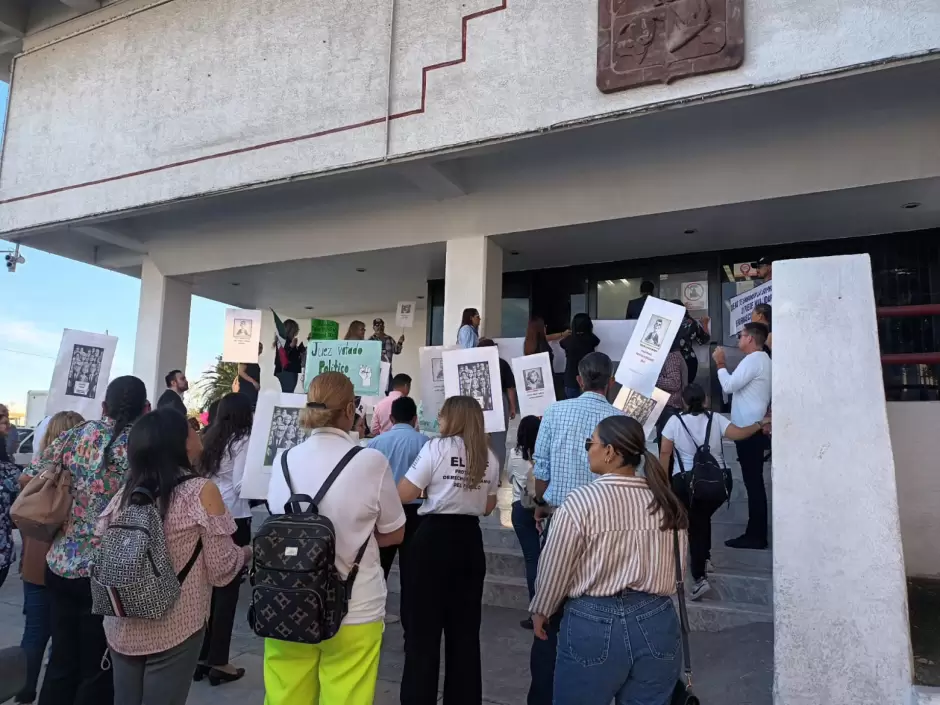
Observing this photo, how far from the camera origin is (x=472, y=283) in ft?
33.6

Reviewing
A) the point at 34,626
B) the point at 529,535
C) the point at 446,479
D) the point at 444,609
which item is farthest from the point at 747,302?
the point at 34,626

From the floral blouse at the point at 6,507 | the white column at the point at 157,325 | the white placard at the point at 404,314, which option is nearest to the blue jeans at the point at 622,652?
the floral blouse at the point at 6,507

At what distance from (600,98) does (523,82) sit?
3.13ft

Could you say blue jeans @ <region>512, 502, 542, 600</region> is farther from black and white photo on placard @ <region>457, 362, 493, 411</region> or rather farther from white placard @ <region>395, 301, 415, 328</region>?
white placard @ <region>395, 301, 415, 328</region>

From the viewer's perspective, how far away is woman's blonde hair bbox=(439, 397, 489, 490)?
3.84 metres

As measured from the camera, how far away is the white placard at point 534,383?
6.93 meters

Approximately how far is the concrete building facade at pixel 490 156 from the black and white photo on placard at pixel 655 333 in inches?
60.2

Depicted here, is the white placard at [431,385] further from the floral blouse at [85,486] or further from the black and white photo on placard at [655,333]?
the floral blouse at [85,486]

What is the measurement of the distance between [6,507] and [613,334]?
6.55 meters

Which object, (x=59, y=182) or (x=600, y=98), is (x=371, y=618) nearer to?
(x=600, y=98)

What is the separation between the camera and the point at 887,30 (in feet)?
20.2

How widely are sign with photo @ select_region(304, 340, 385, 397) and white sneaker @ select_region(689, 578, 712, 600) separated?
338cm

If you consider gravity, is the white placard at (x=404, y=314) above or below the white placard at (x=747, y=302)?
above

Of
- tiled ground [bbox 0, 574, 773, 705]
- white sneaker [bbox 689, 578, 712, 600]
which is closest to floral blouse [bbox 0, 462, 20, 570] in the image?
tiled ground [bbox 0, 574, 773, 705]
